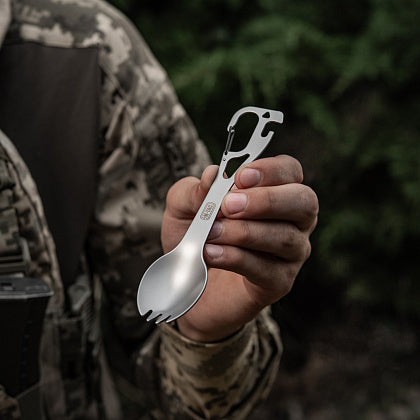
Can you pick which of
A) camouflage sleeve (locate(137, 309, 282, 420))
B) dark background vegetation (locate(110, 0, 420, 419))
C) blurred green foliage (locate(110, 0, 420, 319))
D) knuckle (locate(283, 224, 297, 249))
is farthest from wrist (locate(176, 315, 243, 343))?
blurred green foliage (locate(110, 0, 420, 319))

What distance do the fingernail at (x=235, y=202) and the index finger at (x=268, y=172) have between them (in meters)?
0.01

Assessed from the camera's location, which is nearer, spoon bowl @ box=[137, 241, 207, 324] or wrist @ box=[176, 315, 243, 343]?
spoon bowl @ box=[137, 241, 207, 324]

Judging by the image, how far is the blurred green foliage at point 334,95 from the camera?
1.33m

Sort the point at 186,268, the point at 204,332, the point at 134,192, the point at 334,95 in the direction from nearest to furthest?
the point at 186,268
the point at 204,332
the point at 134,192
the point at 334,95

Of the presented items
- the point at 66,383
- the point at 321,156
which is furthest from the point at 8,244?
the point at 321,156

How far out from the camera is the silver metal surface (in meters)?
0.42

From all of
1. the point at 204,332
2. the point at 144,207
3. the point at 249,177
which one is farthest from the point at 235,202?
the point at 144,207

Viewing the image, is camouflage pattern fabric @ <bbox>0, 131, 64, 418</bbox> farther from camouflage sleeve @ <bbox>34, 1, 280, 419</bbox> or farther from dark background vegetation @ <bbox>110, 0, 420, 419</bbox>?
dark background vegetation @ <bbox>110, 0, 420, 419</bbox>

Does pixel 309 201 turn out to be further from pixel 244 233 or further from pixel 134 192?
pixel 134 192

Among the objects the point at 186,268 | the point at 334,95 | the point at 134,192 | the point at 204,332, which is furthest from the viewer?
the point at 334,95

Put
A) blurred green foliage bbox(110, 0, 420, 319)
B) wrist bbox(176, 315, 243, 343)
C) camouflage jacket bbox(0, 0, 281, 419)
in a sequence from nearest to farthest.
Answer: wrist bbox(176, 315, 243, 343) < camouflage jacket bbox(0, 0, 281, 419) < blurred green foliage bbox(110, 0, 420, 319)

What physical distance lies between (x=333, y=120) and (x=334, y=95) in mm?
69

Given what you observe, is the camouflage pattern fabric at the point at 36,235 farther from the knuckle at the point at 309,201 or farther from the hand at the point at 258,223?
the knuckle at the point at 309,201

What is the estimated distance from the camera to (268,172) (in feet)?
1.46
